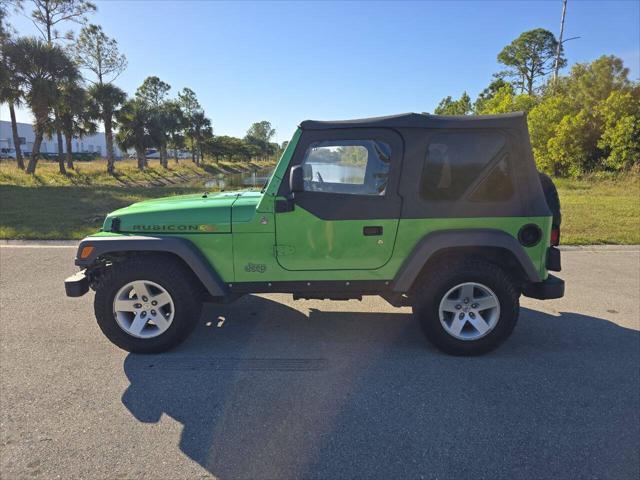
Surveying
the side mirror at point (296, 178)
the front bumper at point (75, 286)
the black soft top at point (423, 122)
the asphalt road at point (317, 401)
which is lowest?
the asphalt road at point (317, 401)

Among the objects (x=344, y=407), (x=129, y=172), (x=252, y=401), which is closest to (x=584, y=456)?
(x=344, y=407)

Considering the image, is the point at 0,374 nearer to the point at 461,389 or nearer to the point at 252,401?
the point at 252,401

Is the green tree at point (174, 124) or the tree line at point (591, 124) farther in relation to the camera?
the green tree at point (174, 124)

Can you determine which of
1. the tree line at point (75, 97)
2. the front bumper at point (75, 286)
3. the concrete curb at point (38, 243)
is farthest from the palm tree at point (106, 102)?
the front bumper at point (75, 286)

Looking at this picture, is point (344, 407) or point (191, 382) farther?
point (191, 382)

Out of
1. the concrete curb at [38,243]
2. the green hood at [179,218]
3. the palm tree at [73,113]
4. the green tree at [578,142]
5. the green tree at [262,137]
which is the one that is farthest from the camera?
the green tree at [262,137]

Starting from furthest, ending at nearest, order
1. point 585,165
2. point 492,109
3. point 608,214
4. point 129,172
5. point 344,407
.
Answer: point 129,172, point 492,109, point 585,165, point 608,214, point 344,407

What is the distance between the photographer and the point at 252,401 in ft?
9.00

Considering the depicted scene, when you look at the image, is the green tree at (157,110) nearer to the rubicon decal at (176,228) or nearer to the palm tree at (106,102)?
the palm tree at (106,102)

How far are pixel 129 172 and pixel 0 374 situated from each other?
3967cm

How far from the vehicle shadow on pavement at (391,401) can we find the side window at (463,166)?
142 cm

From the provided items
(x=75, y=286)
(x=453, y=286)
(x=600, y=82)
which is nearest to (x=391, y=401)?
(x=453, y=286)

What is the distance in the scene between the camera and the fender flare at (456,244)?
3.22 meters

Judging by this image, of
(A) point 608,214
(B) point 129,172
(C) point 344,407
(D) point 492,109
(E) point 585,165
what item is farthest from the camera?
(B) point 129,172
